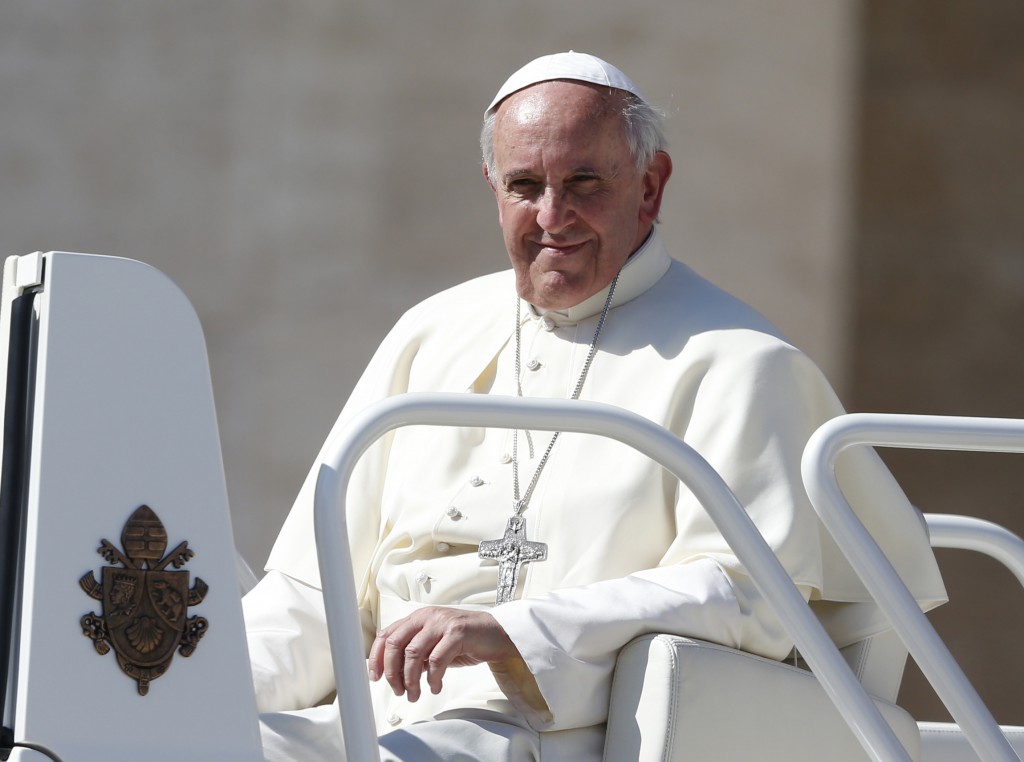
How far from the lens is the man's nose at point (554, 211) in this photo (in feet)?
10.1

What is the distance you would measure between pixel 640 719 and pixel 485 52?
5447 mm

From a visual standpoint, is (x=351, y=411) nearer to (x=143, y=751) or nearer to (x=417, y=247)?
(x=143, y=751)

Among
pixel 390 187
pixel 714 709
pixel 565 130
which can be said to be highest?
pixel 390 187

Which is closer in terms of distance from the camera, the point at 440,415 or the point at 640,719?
the point at 440,415

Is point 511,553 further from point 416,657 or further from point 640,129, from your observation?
point 640,129

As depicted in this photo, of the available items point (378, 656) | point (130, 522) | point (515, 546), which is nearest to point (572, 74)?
point (515, 546)

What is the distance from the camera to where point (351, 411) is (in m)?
3.31

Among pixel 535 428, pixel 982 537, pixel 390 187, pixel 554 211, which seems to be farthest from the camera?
pixel 390 187

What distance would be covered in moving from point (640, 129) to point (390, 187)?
4.43 meters

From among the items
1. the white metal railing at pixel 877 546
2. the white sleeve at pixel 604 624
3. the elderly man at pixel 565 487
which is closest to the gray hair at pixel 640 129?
the elderly man at pixel 565 487

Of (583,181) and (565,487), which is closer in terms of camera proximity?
(565,487)

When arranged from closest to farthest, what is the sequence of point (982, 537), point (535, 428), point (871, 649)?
point (535, 428) → point (871, 649) → point (982, 537)

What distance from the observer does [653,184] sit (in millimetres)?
3234

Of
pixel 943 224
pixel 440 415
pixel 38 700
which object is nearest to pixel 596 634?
pixel 440 415
